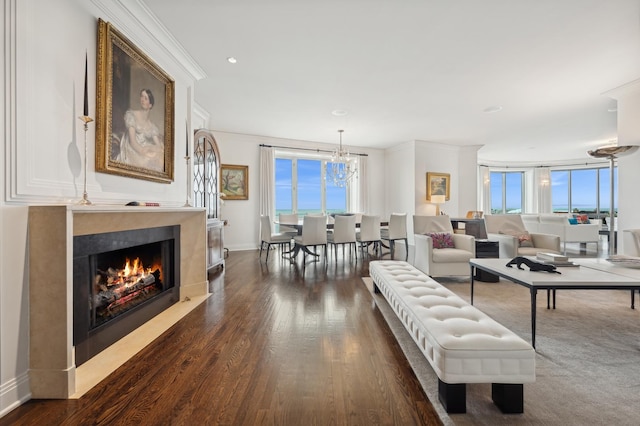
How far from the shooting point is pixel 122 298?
247cm

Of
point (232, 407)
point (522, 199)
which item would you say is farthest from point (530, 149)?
point (232, 407)

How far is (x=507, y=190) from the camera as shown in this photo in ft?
38.5

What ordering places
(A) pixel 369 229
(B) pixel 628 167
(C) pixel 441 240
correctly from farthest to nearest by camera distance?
1. (A) pixel 369 229
2. (C) pixel 441 240
3. (B) pixel 628 167

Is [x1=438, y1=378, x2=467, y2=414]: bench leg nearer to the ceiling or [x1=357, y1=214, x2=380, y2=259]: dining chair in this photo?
the ceiling

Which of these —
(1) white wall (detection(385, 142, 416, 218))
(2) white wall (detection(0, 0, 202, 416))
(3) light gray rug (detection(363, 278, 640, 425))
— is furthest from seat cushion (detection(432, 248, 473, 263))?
(1) white wall (detection(385, 142, 416, 218))

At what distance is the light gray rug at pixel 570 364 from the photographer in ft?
4.57

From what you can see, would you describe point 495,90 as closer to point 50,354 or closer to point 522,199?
point 50,354

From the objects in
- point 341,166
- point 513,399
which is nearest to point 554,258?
point 513,399

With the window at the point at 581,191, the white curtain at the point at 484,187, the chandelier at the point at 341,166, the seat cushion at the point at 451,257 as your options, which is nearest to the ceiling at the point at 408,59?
the chandelier at the point at 341,166

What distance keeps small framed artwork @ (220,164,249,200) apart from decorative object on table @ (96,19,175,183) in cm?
361

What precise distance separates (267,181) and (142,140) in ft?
14.4

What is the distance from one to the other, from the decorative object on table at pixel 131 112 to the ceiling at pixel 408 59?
1.66 feet

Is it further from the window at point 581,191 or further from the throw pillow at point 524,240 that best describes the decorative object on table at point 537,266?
the window at point 581,191

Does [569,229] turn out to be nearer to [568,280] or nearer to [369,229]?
[369,229]
